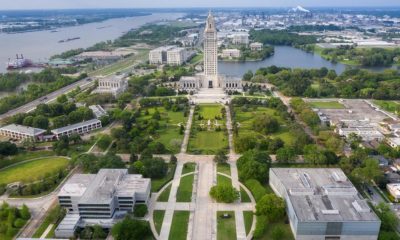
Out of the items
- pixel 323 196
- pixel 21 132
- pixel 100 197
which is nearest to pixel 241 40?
pixel 21 132

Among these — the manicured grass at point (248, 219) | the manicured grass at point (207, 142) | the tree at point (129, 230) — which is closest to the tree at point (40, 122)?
the manicured grass at point (207, 142)

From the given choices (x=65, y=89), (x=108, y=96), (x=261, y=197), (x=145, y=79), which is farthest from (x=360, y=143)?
(x=65, y=89)

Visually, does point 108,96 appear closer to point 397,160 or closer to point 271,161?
point 271,161

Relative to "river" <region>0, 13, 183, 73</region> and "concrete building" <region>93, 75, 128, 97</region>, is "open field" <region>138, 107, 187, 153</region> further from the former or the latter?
"river" <region>0, 13, 183, 73</region>

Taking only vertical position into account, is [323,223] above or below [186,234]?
above

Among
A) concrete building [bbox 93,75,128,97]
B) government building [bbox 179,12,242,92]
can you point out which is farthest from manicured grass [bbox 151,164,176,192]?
government building [bbox 179,12,242,92]

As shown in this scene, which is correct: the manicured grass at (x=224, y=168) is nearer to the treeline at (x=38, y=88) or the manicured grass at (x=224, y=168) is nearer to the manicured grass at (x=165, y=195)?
the manicured grass at (x=165, y=195)
